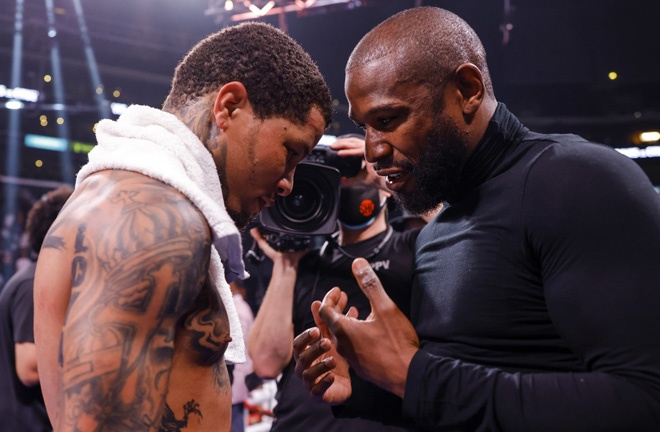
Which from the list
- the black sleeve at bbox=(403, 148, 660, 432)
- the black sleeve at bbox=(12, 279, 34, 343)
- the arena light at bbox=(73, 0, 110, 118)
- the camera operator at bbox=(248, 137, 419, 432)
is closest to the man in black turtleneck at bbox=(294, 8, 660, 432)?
the black sleeve at bbox=(403, 148, 660, 432)

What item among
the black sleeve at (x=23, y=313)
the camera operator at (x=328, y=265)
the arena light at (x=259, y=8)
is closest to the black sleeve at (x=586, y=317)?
the camera operator at (x=328, y=265)

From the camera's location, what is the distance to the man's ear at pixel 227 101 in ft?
3.91

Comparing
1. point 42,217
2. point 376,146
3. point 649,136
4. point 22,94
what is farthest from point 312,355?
point 649,136

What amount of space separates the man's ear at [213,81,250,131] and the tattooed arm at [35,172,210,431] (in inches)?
10.9

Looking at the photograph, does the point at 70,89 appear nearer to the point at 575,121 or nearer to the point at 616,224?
the point at 575,121

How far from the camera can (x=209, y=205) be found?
1.00m

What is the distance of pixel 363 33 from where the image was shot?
9148 mm

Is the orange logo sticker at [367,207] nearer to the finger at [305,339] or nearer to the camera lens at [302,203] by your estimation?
the camera lens at [302,203]

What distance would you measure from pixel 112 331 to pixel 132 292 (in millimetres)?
60

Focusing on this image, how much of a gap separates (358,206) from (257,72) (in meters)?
1.18

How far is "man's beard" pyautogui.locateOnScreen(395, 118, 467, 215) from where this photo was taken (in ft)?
4.48

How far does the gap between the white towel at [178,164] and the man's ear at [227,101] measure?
0.07 meters

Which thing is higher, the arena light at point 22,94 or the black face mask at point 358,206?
the black face mask at point 358,206

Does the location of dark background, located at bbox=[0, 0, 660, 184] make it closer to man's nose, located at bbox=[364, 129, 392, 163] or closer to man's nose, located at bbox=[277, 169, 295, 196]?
man's nose, located at bbox=[364, 129, 392, 163]
